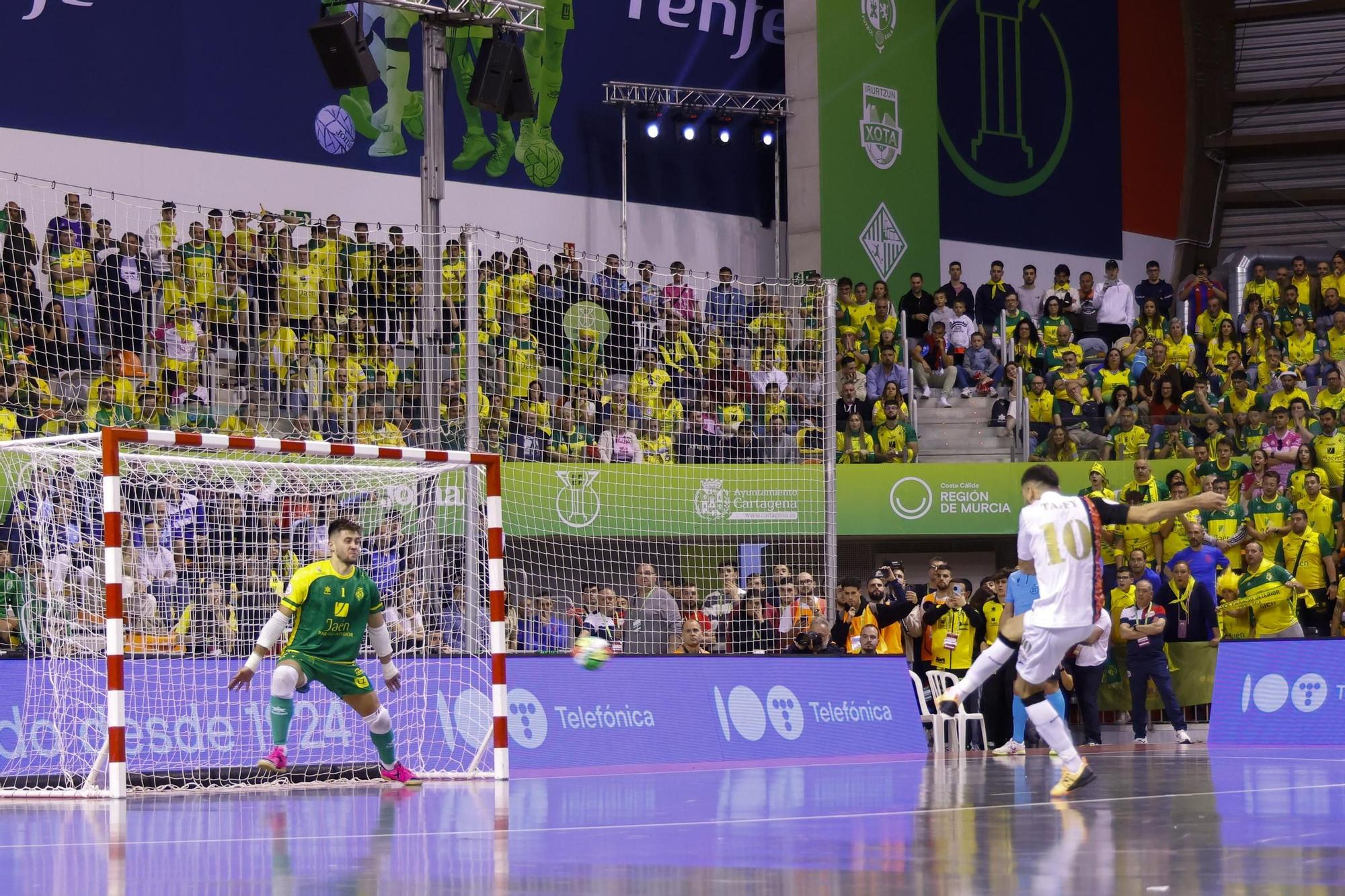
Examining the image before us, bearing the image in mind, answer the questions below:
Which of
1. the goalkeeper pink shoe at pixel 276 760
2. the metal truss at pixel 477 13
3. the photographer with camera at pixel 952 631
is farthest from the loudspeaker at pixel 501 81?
the goalkeeper pink shoe at pixel 276 760

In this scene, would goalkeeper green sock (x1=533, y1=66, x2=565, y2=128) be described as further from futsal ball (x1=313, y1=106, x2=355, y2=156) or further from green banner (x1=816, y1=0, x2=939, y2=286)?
green banner (x1=816, y1=0, x2=939, y2=286)

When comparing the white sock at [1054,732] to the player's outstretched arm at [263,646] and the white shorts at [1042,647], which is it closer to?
the white shorts at [1042,647]

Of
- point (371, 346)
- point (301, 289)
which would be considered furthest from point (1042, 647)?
point (301, 289)

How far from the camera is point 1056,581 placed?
12.5 m

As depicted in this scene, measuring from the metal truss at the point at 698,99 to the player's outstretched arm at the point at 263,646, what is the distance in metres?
17.2

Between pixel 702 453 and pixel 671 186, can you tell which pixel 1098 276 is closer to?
pixel 671 186

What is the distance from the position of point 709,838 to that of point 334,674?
5571mm

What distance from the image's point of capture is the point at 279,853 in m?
9.16

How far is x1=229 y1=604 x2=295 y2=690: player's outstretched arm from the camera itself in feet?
45.4

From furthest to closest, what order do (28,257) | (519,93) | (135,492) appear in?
1. (519,93)
2. (28,257)
3. (135,492)

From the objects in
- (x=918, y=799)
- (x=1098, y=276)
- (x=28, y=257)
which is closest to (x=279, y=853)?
(x=918, y=799)

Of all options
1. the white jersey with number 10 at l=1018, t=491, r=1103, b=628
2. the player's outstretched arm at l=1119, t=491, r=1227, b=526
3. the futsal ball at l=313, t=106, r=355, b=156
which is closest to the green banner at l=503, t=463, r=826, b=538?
the white jersey with number 10 at l=1018, t=491, r=1103, b=628

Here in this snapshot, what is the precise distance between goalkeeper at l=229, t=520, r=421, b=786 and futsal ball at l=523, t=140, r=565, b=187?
15750mm

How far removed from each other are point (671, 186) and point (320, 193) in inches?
268
